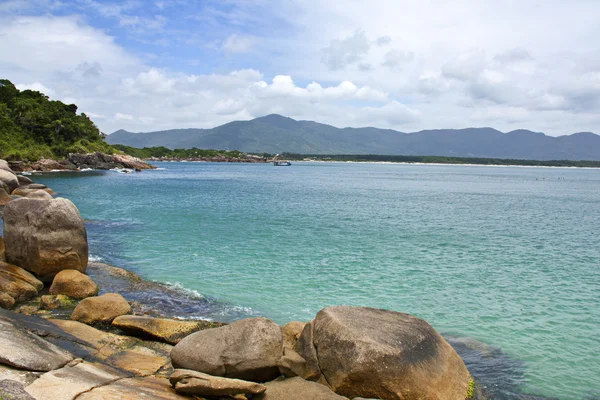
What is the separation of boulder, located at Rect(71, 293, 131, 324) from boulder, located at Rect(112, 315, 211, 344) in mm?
735

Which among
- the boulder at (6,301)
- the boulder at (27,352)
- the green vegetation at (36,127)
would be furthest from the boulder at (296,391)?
the green vegetation at (36,127)

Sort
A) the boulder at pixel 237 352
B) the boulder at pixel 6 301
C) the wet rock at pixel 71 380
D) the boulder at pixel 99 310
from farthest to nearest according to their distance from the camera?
the boulder at pixel 6 301
the boulder at pixel 99 310
the boulder at pixel 237 352
the wet rock at pixel 71 380

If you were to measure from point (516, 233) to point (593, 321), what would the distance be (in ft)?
66.9

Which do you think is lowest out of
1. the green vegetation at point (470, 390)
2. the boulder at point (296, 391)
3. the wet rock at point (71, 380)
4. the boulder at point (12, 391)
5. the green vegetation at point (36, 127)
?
the green vegetation at point (470, 390)

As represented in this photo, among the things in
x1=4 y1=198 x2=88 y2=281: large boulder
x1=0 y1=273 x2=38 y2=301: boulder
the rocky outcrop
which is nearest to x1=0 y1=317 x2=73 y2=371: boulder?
x1=0 y1=273 x2=38 y2=301: boulder

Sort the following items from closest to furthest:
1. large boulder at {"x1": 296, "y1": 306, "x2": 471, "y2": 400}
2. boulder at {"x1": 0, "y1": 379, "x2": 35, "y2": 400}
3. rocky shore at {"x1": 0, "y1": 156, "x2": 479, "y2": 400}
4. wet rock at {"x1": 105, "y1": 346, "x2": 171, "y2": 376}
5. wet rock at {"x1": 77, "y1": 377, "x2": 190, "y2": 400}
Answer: boulder at {"x1": 0, "y1": 379, "x2": 35, "y2": 400}
wet rock at {"x1": 77, "y1": 377, "x2": 190, "y2": 400}
rocky shore at {"x1": 0, "y1": 156, "x2": 479, "y2": 400}
large boulder at {"x1": 296, "y1": 306, "x2": 471, "y2": 400}
wet rock at {"x1": 105, "y1": 346, "x2": 171, "y2": 376}

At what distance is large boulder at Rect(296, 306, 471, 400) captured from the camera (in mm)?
9453

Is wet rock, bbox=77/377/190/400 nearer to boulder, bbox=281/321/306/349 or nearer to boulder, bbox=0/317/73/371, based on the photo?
boulder, bbox=0/317/73/371

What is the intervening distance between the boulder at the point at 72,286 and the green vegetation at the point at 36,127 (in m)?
86.3

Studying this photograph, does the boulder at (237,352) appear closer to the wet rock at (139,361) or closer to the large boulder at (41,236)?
the wet rock at (139,361)

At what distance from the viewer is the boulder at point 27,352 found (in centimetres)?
797

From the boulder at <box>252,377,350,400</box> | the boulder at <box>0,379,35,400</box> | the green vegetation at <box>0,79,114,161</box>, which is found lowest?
the boulder at <box>252,377,350,400</box>

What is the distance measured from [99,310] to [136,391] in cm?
616

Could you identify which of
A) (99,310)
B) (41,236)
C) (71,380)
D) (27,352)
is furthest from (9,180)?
(71,380)
